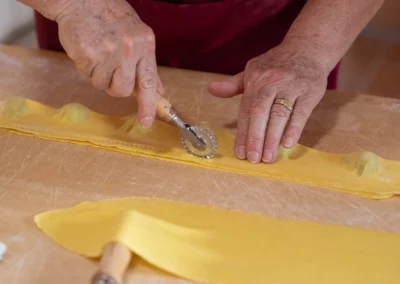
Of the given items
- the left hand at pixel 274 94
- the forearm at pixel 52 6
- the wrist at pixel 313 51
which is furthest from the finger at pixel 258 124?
the forearm at pixel 52 6

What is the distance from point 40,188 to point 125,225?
205mm

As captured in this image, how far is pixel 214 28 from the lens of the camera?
1.24 metres

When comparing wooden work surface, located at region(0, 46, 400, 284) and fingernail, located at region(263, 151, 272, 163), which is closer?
wooden work surface, located at region(0, 46, 400, 284)

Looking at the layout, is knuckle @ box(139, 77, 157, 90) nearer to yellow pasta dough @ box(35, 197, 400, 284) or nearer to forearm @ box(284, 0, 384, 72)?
yellow pasta dough @ box(35, 197, 400, 284)

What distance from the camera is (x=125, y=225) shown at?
0.71 metres

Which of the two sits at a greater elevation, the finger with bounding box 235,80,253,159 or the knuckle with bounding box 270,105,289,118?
the knuckle with bounding box 270,105,289,118

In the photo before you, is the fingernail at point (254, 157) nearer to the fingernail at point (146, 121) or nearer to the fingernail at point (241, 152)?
the fingernail at point (241, 152)

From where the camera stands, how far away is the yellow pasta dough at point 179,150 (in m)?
0.90

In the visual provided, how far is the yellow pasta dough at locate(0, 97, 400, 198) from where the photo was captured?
35.4 inches

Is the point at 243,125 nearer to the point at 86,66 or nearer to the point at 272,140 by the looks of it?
the point at 272,140

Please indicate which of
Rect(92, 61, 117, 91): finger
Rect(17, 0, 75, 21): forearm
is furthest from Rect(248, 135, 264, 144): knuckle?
Rect(17, 0, 75, 21): forearm

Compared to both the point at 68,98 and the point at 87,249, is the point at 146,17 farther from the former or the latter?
the point at 87,249

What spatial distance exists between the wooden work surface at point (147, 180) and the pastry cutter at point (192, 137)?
0.04 meters

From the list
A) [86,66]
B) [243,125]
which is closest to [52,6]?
[86,66]
